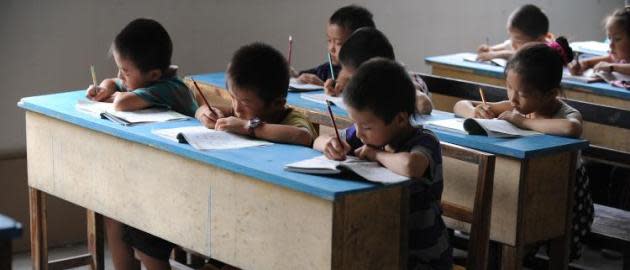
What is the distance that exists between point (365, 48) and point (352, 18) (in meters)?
0.74

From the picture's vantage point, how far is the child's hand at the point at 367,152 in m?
2.76

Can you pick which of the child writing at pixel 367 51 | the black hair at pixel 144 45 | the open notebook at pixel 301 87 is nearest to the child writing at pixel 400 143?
the child writing at pixel 367 51

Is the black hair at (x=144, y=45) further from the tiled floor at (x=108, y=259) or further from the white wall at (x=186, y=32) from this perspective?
the tiled floor at (x=108, y=259)

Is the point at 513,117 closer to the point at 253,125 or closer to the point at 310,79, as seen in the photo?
the point at 253,125

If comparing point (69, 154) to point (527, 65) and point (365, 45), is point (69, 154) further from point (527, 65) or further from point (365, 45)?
point (527, 65)

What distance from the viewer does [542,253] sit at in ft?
14.9

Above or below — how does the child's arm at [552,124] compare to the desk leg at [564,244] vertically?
above

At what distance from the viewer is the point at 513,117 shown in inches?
138

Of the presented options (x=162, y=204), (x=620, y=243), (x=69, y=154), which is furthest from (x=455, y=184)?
(x=69, y=154)

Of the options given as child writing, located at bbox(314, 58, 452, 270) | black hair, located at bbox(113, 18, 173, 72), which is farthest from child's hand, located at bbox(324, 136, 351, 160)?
black hair, located at bbox(113, 18, 173, 72)

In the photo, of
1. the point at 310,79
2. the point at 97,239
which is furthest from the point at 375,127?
the point at 310,79

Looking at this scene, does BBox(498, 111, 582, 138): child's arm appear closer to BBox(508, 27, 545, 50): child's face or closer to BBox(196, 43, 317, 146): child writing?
BBox(196, 43, 317, 146): child writing

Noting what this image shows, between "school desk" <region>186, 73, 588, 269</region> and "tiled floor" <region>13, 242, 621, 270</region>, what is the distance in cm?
111

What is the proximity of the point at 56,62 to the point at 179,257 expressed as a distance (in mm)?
1015
